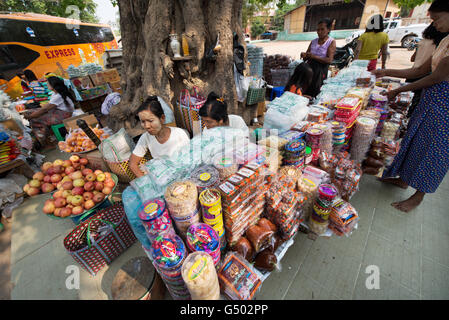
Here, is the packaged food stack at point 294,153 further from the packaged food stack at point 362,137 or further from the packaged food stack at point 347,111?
the packaged food stack at point 362,137

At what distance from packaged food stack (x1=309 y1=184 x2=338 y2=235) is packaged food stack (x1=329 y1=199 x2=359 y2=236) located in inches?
3.7

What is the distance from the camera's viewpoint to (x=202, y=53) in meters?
3.73

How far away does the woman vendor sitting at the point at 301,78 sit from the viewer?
13.4 feet

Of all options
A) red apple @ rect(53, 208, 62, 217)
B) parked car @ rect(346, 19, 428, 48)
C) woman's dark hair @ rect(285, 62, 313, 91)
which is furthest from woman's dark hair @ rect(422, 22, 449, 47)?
parked car @ rect(346, 19, 428, 48)

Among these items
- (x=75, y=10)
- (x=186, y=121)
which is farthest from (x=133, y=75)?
(x=75, y=10)

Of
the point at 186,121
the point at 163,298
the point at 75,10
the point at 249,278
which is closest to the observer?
the point at 249,278

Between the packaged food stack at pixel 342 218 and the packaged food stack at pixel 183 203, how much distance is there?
1561 millimetres

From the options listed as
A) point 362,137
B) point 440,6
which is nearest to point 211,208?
point 362,137

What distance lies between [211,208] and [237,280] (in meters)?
0.60

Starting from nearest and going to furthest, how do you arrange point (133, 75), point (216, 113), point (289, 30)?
point (216, 113), point (133, 75), point (289, 30)

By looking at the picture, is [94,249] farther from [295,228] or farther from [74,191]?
[295,228]

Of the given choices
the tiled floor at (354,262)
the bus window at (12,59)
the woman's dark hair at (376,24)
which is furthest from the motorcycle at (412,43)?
the bus window at (12,59)

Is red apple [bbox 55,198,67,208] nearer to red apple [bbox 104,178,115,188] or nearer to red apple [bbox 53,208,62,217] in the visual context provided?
red apple [bbox 53,208,62,217]

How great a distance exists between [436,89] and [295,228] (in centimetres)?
213
